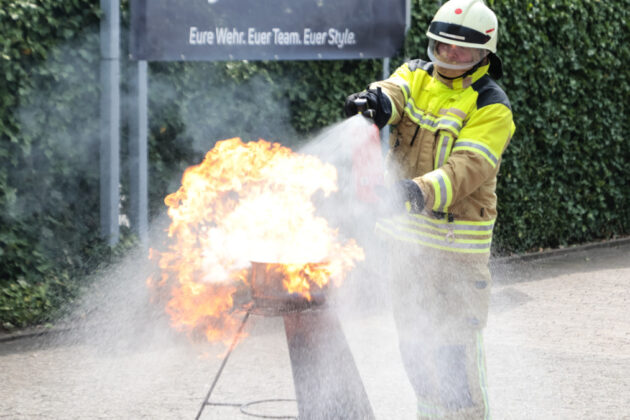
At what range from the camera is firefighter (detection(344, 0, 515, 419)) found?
4.05 m

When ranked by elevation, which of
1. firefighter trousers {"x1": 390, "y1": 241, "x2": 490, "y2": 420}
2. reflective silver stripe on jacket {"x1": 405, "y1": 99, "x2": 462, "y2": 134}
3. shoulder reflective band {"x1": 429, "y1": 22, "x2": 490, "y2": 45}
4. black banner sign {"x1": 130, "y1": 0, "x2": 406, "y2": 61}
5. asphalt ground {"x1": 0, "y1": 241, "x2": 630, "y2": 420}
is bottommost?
asphalt ground {"x1": 0, "y1": 241, "x2": 630, "y2": 420}

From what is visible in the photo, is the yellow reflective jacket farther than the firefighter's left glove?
Yes

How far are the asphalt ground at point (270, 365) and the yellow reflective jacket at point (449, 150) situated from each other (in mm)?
1445

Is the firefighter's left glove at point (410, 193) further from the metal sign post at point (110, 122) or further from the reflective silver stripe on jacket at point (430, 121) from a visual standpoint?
the metal sign post at point (110, 122)

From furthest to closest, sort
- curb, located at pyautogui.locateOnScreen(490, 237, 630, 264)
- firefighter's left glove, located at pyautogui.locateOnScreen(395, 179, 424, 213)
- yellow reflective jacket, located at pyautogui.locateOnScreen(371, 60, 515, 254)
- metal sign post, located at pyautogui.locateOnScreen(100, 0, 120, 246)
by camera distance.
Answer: curb, located at pyautogui.locateOnScreen(490, 237, 630, 264) < metal sign post, located at pyautogui.locateOnScreen(100, 0, 120, 246) < yellow reflective jacket, located at pyautogui.locateOnScreen(371, 60, 515, 254) < firefighter's left glove, located at pyautogui.locateOnScreen(395, 179, 424, 213)

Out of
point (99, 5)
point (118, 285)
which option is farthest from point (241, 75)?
point (118, 285)

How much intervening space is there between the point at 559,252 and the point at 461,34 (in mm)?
7101

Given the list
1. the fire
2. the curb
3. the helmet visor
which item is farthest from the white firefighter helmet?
the curb

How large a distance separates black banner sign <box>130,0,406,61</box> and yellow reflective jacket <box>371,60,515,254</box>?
120 inches

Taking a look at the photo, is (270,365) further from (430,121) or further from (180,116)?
(430,121)

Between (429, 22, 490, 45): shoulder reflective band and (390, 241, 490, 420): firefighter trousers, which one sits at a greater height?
(429, 22, 490, 45): shoulder reflective band

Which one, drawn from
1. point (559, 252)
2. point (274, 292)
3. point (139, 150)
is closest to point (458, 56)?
point (274, 292)

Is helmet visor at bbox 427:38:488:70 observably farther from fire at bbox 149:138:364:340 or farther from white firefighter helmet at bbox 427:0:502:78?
fire at bbox 149:138:364:340

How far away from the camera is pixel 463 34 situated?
4.05 meters
